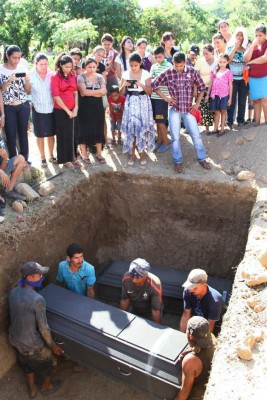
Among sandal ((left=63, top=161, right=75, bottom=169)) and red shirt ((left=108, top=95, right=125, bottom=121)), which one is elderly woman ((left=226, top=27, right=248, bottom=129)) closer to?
red shirt ((left=108, top=95, right=125, bottom=121))

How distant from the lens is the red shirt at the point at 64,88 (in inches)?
226

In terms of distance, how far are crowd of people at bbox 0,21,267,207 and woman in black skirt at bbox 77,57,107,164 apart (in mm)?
14

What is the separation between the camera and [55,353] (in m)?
4.66

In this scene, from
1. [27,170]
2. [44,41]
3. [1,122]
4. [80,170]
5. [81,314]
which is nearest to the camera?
[81,314]

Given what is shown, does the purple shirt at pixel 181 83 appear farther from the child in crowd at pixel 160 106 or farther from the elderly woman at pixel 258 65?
the elderly woman at pixel 258 65

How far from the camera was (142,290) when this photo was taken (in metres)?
4.79

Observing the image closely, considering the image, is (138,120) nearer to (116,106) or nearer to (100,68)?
(116,106)

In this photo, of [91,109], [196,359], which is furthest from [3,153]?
[196,359]

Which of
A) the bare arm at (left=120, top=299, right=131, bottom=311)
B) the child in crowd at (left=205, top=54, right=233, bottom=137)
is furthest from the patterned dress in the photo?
the bare arm at (left=120, top=299, right=131, bottom=311)

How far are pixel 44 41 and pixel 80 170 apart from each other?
10.2 m

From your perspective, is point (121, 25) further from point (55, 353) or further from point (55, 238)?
point (55, 353)

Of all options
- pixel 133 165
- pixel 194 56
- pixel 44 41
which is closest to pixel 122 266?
pixel 133 165

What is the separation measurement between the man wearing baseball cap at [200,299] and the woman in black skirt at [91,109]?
10.0ft

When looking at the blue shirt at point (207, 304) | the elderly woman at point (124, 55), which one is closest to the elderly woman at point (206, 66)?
the elderly woman at point (124, 55)
